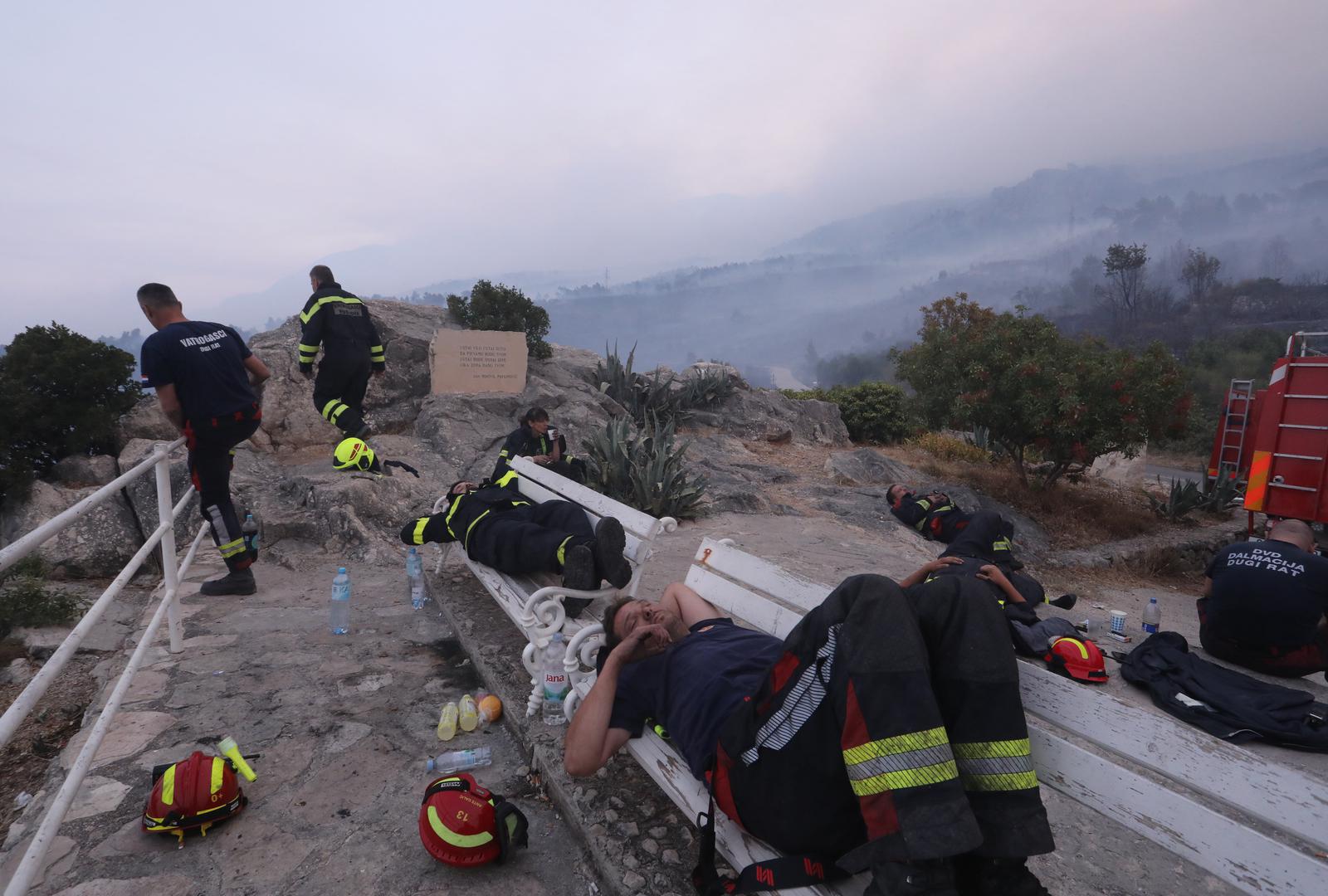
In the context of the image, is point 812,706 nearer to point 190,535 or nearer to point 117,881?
point 117,881

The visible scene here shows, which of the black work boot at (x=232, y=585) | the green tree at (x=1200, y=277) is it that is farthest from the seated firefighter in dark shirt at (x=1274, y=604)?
the green tree at (x=1200, y=277)

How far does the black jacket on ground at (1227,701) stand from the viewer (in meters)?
2.97

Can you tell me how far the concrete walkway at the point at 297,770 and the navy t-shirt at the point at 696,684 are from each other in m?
0.53

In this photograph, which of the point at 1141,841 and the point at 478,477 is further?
the point at 478,477

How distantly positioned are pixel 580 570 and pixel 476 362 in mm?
6614

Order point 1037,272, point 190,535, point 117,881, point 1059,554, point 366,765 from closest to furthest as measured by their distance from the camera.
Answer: point 117,881
point 366,765
point 190,535
point 1059,554
point 1037,272

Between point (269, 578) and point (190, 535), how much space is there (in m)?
1.48

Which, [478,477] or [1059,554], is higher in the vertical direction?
[478,477]

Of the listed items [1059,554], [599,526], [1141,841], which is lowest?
[1059,554]

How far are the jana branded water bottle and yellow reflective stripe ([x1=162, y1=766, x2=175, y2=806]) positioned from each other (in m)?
0.89

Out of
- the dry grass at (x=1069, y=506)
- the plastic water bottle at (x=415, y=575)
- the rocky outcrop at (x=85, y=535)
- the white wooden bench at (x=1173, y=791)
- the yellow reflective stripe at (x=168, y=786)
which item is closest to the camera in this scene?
the white wooden bench at (x=1173, y=791)

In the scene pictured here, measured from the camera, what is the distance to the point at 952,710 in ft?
4.48

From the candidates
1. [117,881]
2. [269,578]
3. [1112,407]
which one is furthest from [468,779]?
[1112,407]

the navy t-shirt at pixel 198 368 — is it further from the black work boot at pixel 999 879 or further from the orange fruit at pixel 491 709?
the black work boot at pixel 999 879
